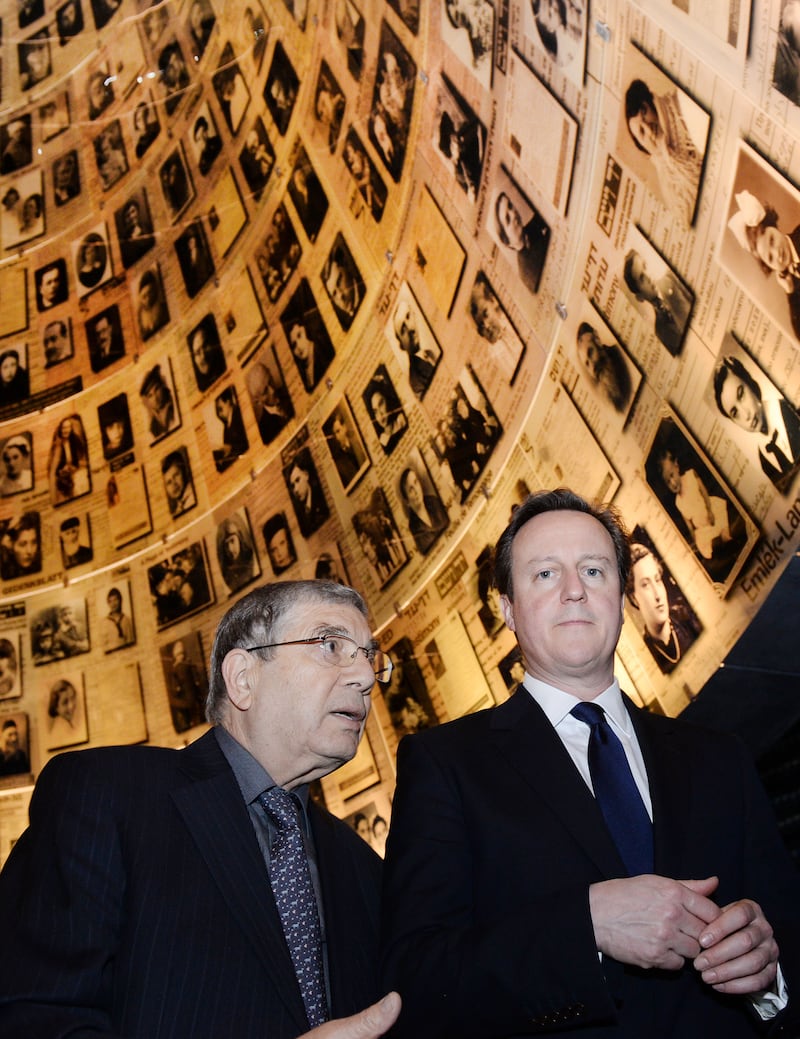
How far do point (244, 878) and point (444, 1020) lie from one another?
2.68 feet

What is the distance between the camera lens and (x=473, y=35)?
10.9 m

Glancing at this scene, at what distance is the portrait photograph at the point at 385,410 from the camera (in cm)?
1239

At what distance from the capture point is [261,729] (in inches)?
161

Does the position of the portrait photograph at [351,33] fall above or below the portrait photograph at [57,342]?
below

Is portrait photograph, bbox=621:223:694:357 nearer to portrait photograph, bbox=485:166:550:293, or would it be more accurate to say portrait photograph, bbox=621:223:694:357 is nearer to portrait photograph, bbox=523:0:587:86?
portrait photograph, bbox=485:166:550:293

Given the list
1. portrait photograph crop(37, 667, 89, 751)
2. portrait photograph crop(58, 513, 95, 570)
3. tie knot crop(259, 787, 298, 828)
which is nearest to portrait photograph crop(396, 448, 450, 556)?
portrait photograph crop(58, 513, 95, 570)

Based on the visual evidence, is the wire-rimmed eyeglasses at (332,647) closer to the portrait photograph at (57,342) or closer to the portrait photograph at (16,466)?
the portrait photograph at (16,466)

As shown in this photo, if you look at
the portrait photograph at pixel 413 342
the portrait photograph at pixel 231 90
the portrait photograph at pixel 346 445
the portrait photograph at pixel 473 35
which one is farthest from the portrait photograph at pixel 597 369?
the portrait photograph at pixel 231 90

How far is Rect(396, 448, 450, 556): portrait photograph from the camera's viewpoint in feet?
38.4

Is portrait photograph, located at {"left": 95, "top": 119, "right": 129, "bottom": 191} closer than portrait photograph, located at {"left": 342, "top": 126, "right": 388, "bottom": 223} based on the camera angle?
No

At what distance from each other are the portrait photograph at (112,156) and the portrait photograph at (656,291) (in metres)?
9.51

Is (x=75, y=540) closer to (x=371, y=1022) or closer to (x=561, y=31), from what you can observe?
(x=561, y=31)

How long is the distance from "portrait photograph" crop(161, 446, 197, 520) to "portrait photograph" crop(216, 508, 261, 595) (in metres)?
0.68

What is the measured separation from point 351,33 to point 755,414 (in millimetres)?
7674
